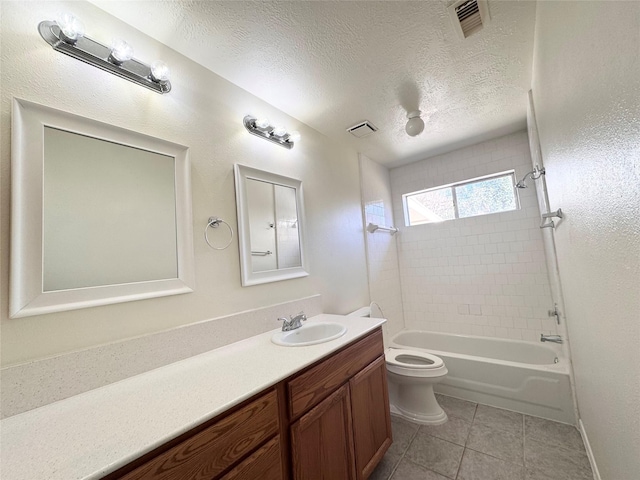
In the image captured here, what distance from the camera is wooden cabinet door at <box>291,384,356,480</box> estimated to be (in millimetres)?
1014

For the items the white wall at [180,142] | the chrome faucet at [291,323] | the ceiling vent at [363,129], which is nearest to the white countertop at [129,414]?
the white wall at [180,142]

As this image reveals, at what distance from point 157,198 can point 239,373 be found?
0.88 meters

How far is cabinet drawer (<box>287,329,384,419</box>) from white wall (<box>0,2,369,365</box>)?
1.93ft

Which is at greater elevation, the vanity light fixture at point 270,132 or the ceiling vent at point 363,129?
the ceiling vent at point 363,129

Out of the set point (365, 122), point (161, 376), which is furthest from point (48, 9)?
point (365, 122)

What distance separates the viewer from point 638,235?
22.2 inches

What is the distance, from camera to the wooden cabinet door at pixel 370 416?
133 centimetres

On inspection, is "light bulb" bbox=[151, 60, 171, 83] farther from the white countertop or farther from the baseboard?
the baseboard

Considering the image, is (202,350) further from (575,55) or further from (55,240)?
(575,55)

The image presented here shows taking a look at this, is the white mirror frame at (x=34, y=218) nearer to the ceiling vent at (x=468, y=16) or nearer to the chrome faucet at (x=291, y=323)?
the chrome faucet at (x=291, y=323)

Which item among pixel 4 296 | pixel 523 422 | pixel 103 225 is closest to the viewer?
pixel 4 296

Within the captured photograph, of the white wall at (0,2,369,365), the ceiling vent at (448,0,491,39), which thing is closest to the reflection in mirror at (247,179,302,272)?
the white wall at (0,2,369,365)

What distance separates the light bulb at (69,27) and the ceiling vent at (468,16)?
62.1 inches

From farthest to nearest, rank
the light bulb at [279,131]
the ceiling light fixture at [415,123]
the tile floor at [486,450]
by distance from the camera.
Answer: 1. the ceiling light fixture at [415,123]
2. the light bulb at [279,131]
3. the tile floor at [486,450]
